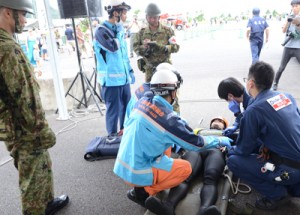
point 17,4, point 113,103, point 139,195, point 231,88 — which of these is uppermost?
point 17,4

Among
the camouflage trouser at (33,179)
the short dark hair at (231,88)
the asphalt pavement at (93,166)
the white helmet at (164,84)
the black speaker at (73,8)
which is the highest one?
the black speaker at (73,8)

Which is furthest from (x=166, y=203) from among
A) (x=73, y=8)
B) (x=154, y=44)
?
(x=73, y=8)

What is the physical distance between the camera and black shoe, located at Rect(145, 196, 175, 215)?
187 centimetres

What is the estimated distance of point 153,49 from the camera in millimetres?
3648

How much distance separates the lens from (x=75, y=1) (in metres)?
4.37

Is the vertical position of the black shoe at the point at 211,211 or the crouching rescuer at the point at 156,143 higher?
the crouching rescuer at the point at 156,143

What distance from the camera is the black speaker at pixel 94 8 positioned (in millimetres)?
4527

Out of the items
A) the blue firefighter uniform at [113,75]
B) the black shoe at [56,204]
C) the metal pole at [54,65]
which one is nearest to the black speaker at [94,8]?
the metal pole at [54,65]

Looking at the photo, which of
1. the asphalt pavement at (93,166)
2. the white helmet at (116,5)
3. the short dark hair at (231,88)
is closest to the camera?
the asphalt pavement at (93,166)

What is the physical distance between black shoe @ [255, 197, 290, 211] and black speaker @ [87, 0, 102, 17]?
384 centimetres

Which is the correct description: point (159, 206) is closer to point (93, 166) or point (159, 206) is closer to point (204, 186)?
point (204, 186)

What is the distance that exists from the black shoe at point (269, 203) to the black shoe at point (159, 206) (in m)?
0.69

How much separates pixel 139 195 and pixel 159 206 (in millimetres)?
314

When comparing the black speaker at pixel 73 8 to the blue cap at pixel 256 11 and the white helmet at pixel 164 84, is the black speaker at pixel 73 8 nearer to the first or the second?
the white helmet at pixel 164 84
